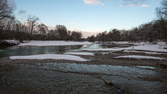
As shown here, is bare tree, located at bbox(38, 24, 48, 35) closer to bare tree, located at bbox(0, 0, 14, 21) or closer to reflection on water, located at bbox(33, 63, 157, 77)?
bare tree, located at bbox(0, 0, 14, 21)

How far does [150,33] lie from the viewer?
62625 mm

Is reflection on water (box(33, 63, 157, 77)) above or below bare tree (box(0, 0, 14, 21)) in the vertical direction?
below

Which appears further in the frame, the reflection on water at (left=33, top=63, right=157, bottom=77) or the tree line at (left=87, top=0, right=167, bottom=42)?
the tree line at (left=87, top=0, right=167, bottom=42)

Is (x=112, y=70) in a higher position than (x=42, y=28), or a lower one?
lower

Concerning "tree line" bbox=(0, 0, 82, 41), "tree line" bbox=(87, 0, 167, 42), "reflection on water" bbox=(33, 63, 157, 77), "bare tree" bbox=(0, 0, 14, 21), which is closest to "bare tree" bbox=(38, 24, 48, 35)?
"tree line" bbox=(0, 0, 82, 41)

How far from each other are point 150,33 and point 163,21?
27.4 meters

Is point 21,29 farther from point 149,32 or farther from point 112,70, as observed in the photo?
point 112,70

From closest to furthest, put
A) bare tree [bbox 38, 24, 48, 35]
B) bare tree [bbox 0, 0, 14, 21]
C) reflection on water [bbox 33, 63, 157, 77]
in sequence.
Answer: reflection on water [bbox 33, 63, 157, 77] → bare tree [bbox 0, 0, 14, 21] → bare tree [bbox 38, 24, 48, 35]

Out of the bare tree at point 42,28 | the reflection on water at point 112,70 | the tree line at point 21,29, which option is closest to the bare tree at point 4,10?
the tree line at point 21,29

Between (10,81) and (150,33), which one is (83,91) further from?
(150,33)

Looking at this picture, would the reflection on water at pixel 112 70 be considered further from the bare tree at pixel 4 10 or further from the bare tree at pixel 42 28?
the bare tree at pixel 42 28

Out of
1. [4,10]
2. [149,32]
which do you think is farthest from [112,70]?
[149,32]

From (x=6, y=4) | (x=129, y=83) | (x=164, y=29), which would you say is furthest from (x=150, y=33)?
(x=129, y=83)

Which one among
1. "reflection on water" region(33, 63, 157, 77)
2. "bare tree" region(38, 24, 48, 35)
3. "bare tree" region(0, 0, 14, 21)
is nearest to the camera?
"reflection on water" region(33, 63, 157, 77)
